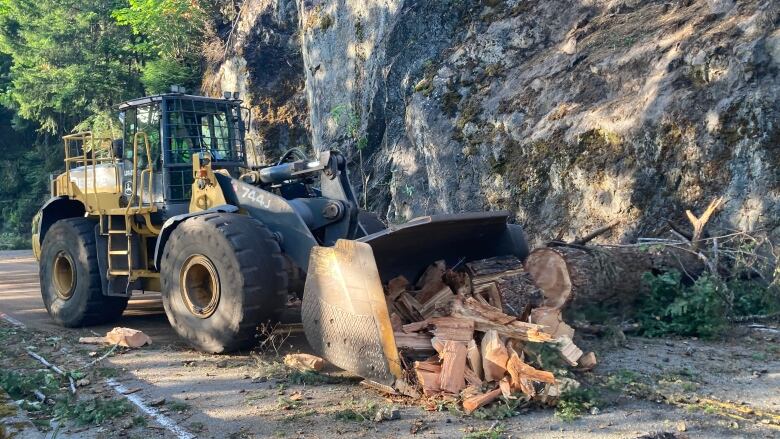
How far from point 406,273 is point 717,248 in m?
4.03

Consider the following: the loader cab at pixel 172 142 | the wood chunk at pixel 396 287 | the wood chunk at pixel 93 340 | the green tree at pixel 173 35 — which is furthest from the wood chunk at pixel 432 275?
the green tree at pixel 173 35

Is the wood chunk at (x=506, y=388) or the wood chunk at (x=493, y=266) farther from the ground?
the wood chunk at (x=493, y=266)

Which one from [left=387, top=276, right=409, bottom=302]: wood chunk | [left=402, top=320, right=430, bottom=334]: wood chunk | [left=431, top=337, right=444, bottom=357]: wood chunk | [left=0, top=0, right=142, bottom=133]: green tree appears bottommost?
[left=431, top=337, right=444, bottom=357]: wood chunk

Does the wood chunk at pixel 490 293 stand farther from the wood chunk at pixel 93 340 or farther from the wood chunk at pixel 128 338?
the wood chunk at pixel 93 340

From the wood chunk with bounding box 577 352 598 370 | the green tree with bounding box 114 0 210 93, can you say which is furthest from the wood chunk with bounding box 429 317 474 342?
the green tree with bounding box 114 0 210 93

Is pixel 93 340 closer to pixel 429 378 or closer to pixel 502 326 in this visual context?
pixel 429 378

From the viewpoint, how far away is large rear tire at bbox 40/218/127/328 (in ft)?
29.9

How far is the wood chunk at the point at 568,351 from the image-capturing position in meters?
5.95

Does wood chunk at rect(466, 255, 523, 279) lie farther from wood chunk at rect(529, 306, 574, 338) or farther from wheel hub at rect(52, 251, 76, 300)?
wheel hub at rect(52, 251, 76, 300)

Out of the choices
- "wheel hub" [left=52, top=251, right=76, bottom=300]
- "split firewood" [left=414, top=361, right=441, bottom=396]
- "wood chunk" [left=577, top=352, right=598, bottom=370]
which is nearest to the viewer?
"split firewood" [left=414, top=361, right=441, bottom=396]

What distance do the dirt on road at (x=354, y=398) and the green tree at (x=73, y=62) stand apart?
70.3 ft

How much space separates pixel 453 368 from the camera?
574cm

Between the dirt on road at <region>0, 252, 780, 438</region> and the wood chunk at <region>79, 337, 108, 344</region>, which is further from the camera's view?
the wood chunk at <region>79, 337, 108, 344</region>

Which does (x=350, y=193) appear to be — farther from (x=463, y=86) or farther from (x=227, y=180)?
(x=463, y=86)
